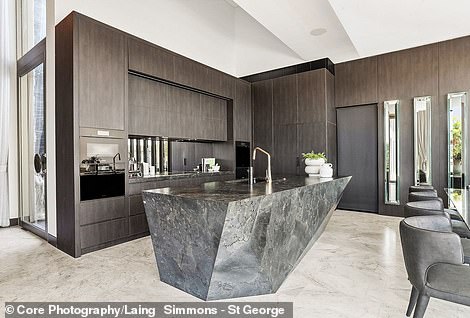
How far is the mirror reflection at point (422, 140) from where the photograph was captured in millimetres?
5426

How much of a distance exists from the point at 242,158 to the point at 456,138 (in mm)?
4123

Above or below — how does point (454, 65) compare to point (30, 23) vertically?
below

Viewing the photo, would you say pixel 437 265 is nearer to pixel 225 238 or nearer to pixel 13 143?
pixel 225 238

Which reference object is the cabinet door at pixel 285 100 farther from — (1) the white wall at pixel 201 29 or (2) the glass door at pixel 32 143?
(2) the glass door at pixel 32 143

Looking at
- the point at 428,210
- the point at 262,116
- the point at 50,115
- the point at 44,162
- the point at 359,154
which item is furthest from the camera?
the point at 262,116

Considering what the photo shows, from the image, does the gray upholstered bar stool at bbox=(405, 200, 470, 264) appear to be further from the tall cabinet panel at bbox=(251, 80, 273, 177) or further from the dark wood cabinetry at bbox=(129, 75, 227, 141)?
the tall cabinet panel at bbox=(251, 80, 273, 177)

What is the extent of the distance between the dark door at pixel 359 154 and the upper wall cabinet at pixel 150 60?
3866 millimetres

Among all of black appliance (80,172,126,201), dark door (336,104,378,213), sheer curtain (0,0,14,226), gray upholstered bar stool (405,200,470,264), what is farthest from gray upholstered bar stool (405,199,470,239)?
sheer curtain (0,0,14,226)

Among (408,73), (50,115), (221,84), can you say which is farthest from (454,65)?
(50,115)

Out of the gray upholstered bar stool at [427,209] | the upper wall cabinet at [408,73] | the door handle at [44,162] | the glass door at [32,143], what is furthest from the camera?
the upper wall cabinet at [408,73]

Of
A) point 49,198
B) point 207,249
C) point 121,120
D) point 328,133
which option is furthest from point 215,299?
point 328,133

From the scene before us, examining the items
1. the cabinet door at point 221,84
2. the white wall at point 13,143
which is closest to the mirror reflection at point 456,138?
the cabinet door at point 221,84

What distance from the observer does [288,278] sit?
2836mm

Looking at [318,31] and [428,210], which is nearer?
[428,210]
